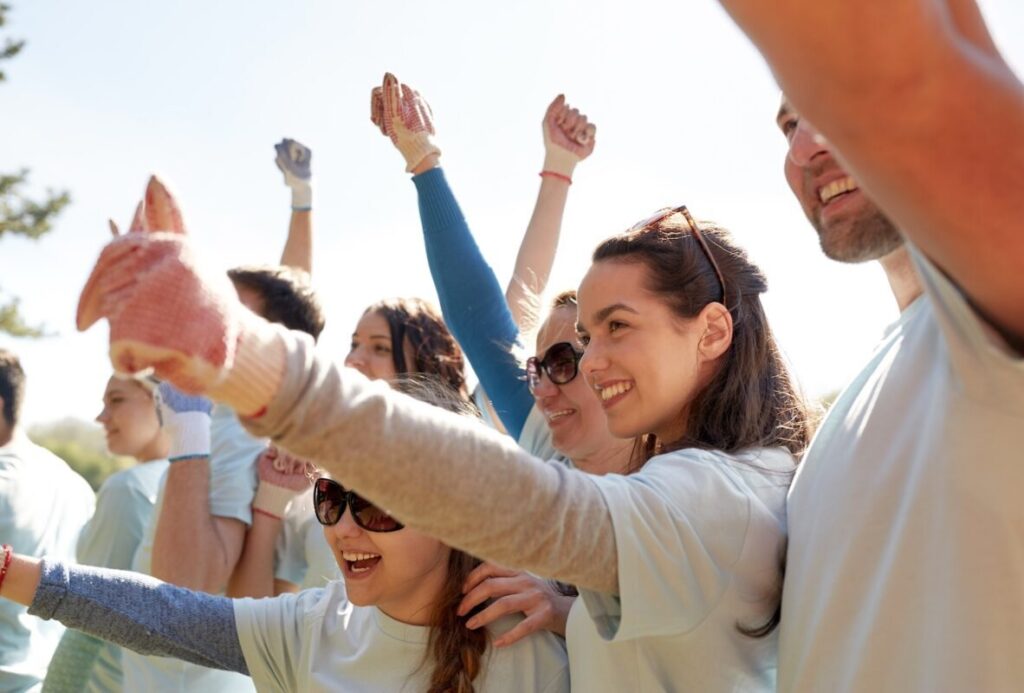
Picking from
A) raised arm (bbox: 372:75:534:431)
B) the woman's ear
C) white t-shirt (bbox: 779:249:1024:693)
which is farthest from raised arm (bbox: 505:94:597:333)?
white t-shirt (bbox: 779:249:1024:693)

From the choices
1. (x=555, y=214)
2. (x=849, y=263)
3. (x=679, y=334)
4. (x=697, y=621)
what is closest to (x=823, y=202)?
(x=849, y=263)

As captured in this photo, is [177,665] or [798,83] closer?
[798,83]

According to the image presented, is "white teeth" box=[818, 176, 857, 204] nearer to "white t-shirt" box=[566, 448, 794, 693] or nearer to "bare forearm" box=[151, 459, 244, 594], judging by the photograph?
"white t-shirt" box=[566, 448, 794, 693]

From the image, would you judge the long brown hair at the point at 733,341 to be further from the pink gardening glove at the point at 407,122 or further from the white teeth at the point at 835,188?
the pink gardening glove at the point at 407,122

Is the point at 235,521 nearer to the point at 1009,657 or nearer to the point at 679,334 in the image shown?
the point at 679,334

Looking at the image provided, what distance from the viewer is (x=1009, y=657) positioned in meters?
1.18

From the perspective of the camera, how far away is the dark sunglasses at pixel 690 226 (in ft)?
7.06

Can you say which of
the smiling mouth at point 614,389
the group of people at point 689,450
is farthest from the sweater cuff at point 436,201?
the smiling mouth at point 614,389

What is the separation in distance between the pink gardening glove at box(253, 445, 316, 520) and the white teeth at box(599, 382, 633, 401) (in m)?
1.83

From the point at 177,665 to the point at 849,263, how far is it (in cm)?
269

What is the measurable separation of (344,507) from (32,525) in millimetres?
2946

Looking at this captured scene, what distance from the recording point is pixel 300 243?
5273 millimetres

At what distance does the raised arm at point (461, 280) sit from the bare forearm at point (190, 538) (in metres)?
1.02

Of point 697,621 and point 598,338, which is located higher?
point 598,338
